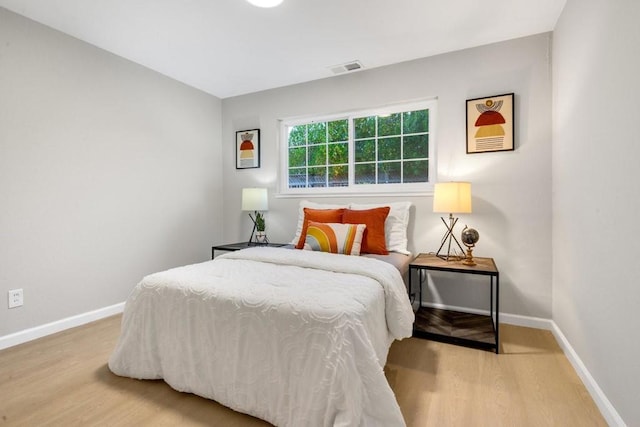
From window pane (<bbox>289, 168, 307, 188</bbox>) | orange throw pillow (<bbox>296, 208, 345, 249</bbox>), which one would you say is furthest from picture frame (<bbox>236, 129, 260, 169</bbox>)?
orange throw pillow (<bbox>296, 208, 345, 249</bbox>)

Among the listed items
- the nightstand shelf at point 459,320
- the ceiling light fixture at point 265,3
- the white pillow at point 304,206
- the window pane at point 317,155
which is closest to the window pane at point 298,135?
the window pane at point 317,155

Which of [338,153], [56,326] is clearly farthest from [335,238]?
[56,326]

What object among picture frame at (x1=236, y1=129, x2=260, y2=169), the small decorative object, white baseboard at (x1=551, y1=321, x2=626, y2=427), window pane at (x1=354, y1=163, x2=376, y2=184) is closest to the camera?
white baseboard at (x1=551, y1=321, x2=626, y2=427)

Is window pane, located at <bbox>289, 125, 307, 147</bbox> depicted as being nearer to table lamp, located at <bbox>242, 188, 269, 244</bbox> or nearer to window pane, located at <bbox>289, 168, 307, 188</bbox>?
window pane, located at <bbox>289, 168, 307, 188</bbox>

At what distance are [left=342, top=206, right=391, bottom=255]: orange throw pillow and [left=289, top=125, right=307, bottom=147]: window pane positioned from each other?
4.14ft

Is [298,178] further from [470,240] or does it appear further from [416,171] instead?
[470,240]

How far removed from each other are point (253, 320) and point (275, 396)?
1.11 ft

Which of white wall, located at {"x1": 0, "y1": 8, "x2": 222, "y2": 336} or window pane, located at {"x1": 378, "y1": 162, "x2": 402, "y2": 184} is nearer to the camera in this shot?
white wall, located at {"x1": 0, "y1": 8, "x2": 222, "y2": 336}

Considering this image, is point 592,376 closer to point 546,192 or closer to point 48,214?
point 546,192

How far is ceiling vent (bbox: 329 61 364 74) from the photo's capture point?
2961 millimetres

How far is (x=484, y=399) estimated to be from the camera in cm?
160

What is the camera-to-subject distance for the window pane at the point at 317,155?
11.4 ft

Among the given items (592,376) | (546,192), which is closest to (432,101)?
(546,192)

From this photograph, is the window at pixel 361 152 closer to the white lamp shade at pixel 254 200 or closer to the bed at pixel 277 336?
the white lamp shade at pixel 254 200
